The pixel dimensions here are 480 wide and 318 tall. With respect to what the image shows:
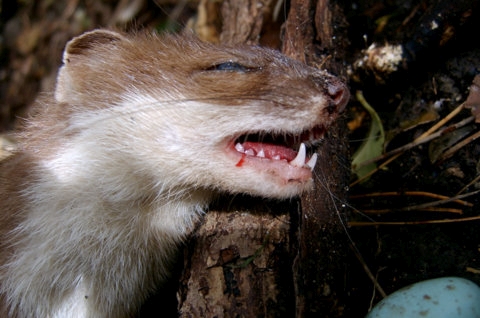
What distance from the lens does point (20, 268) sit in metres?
2.22

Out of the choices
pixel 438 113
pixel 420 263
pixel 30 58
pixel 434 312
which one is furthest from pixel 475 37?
pixel 30 58

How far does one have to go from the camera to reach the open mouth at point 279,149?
7.02 feet

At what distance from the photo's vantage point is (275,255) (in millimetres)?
2188

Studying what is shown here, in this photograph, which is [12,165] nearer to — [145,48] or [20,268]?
[20,268]

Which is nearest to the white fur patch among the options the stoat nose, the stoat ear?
the stoat ear

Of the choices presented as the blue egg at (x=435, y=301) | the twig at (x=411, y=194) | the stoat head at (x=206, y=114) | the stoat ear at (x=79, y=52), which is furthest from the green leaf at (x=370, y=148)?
the stoat ear at (x=79, y=52)

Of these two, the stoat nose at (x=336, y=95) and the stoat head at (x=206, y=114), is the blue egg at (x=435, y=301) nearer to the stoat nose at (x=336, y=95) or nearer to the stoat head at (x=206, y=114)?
the stoat head at (x=206, y=114)

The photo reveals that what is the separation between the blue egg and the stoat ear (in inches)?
72.3

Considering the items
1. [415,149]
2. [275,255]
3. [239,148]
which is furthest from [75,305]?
[415,149]

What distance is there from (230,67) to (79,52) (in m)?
0.84

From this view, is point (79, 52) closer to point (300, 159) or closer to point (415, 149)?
point (300, 159)

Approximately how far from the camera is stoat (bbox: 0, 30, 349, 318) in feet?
6.95

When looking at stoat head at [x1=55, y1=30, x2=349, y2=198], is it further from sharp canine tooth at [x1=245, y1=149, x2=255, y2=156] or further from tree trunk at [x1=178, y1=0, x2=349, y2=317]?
tree trunk at [x1=178, y1=0, x2=349, y2=317]

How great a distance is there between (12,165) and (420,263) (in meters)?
2.25
